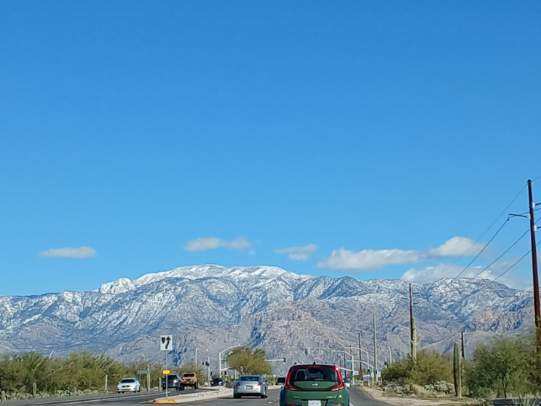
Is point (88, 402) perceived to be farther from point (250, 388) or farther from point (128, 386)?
point (128, 386)

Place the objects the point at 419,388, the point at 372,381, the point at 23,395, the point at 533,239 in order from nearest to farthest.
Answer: the point at 533,239, the point at 23,395, the point at 419,388, the point at 372,381

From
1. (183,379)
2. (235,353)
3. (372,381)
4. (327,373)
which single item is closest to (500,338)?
(327,373)

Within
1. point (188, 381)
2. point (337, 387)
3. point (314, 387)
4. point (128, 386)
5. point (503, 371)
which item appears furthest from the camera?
point (188, 381)

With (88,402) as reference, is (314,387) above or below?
above

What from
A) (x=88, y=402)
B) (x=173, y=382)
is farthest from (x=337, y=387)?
(x=173, y=382)

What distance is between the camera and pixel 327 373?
31.7m

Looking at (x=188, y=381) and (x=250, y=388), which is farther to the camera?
(x=188, y=381)

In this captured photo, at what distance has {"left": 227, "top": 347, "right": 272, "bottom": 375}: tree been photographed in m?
173

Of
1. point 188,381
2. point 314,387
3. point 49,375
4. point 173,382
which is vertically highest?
point 314,387

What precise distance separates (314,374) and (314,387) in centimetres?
74

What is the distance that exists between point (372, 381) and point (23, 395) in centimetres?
6554

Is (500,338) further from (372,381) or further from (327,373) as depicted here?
(372,381)

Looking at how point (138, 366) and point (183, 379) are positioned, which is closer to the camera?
point (183, 379)

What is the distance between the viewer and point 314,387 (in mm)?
31031
